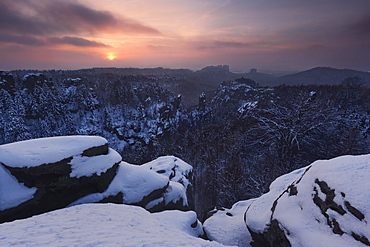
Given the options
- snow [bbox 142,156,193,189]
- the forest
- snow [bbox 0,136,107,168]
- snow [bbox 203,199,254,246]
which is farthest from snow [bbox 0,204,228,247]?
snow [bbox 142,156,193,189]

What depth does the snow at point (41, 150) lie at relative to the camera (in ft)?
32.3

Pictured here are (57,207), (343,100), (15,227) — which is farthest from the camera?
(343,100)

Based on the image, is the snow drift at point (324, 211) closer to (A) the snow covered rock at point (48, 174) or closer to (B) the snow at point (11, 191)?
(A) the snow covered rock at point (48, 174)

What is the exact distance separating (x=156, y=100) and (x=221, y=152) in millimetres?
84696

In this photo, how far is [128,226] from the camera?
789cm

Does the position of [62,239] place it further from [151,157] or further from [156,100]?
[156,100]

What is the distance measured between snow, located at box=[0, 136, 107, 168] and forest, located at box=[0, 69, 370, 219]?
13.8 metres

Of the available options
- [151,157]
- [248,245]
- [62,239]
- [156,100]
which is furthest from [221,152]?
[156,100]

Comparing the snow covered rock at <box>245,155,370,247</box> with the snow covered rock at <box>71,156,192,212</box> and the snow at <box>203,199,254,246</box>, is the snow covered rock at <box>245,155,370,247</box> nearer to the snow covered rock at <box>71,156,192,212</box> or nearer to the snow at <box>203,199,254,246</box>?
the snow at <box>203,199,254,246</box>

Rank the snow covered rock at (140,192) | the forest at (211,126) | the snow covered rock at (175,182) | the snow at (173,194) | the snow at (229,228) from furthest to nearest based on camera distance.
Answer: the snow covered rock at (175,182) < the snow at (173,194) < the forest at (211,126) < the snow covered rock at (140,192) < the snow at (229,228)

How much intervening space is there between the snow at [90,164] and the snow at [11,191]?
2.32 meters

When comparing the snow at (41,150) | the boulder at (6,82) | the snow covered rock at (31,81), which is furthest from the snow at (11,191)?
the snow covered rock at (31,81)

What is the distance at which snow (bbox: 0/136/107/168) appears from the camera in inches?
387

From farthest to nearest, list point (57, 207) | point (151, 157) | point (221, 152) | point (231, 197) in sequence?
point (151, 157) < point (221, 152) < point (231, 197) < point (57, 207)
